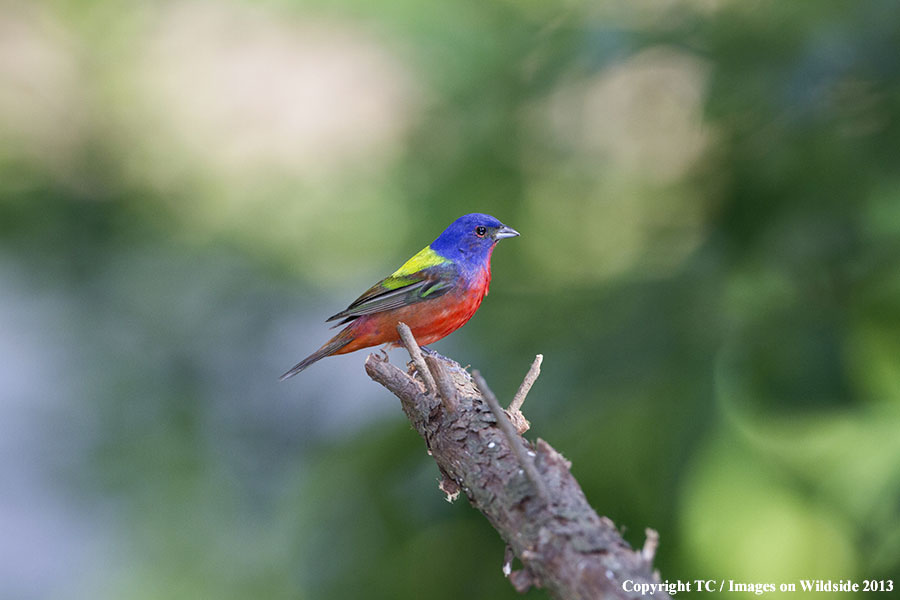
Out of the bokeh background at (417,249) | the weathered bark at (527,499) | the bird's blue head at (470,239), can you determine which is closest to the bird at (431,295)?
the bird's blue head at (470,239)

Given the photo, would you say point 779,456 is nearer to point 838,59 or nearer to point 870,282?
point 870,282

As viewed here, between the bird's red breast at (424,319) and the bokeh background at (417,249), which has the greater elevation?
the bokeh background at (417,249)

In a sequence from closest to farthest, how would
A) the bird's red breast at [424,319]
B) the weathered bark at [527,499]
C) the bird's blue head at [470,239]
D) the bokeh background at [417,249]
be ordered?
1. the weathered bark at [527,499]
2. the bird's red breast at [424,319]
3. the bird's blue head at [470,239]
4. the bokeh background at [417,249]

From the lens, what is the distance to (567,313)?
5.05 metres

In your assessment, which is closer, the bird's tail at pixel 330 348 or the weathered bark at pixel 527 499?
the weathered bark at pixel 527 499

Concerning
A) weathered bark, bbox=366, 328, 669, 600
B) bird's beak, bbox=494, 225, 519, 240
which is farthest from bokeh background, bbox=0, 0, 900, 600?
weathered bark, bbox=366, 328, 669, 600

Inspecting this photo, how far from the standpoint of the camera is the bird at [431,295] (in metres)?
3.07

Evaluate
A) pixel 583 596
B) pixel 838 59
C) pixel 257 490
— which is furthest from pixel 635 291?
pixel 583 596

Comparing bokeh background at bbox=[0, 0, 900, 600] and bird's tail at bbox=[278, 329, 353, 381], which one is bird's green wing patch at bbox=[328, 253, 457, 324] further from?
bokeh background at bbox=[0, 0, 900, 600]

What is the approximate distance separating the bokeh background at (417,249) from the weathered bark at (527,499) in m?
2.27

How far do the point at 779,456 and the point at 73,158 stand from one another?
5.65 meters

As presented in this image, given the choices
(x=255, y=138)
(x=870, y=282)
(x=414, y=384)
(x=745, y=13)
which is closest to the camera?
(x=414, y=384)

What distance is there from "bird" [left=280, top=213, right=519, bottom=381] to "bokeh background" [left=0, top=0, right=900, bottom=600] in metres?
1.60

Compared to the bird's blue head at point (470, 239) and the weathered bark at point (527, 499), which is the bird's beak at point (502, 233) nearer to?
the bird's blue head at point (470, 239)
